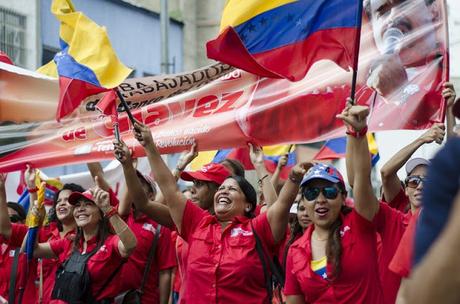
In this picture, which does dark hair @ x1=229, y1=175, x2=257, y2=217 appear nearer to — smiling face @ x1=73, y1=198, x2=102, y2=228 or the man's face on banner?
the man's face on banner

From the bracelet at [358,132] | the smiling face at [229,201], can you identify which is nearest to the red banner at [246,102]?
the smiling face at [229,201]

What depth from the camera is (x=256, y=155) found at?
7160mm

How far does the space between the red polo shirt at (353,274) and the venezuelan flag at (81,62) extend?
7.57 feet

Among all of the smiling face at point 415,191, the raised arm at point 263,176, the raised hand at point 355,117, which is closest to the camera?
the raised hand at point 355,117

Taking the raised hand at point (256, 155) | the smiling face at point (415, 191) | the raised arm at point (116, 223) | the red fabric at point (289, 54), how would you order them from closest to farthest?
the smiling face at point (415, 191) < the red fabric at point (289, 54) < the raised hand at point (256, 155) < the raised arm at point (116, 223)

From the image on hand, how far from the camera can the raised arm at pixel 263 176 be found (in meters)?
6.76

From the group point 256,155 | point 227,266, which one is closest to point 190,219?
point 227,266

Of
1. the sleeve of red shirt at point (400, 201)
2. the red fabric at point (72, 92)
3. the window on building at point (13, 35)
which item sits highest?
the window on building at point (13, 35)

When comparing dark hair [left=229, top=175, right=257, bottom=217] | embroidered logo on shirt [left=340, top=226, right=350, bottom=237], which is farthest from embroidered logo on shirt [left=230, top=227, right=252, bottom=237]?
embroidered logo on shirt [left=340, top=226, right=350, bottom=237]

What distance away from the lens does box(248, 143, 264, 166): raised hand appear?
7062 mm

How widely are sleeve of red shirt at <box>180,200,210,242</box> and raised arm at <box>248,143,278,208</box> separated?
0.49 meters

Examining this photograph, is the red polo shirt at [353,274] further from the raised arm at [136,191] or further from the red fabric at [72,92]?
the red fabric at [72,92]

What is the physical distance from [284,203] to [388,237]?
2.55 feet

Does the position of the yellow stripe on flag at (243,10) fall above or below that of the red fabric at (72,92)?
above
